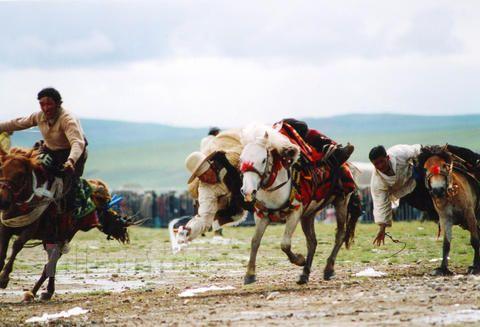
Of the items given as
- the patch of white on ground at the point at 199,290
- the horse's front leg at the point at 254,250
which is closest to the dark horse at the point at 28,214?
the patch of white on ground at the point at 199,290

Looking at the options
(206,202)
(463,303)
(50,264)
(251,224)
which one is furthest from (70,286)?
(251,224)

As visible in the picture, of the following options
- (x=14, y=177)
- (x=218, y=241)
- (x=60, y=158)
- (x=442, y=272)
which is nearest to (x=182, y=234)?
(x=60, y=158)

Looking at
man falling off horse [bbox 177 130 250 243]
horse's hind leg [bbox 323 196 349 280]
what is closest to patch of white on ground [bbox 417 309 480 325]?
man falling off horse [bbox 177 130 250 243]

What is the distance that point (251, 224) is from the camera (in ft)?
131

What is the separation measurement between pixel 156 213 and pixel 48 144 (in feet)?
109

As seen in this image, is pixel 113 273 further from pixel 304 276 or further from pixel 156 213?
pixel 156 213

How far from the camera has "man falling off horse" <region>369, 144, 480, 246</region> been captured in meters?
16.0

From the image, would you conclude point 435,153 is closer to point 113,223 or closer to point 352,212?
point 352,212

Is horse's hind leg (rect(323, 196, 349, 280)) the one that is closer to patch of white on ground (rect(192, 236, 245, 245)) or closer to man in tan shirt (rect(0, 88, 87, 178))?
man in tan shirt (rect(0, 88, 87, 178))

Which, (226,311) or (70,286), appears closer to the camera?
(226,311)

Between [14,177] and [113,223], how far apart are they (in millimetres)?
3132

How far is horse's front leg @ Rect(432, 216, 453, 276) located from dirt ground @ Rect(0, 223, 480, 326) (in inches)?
9.6

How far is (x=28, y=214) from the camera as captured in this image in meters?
14.9

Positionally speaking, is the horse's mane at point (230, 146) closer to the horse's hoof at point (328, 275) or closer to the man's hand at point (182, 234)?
the man's hand at point (182, 234)
